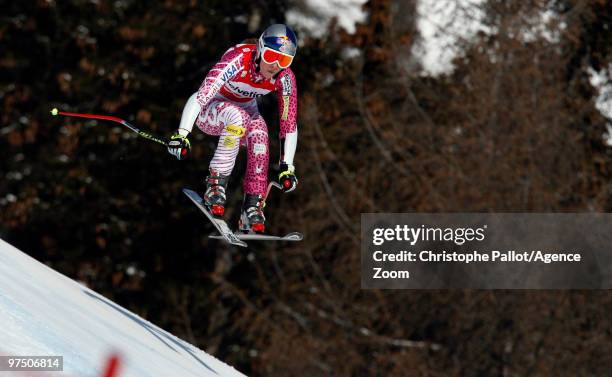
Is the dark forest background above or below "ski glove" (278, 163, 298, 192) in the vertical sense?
above

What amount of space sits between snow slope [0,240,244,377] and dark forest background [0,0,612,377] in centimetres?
1580

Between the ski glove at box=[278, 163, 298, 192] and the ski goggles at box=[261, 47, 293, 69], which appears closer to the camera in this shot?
the ski goggles at box=[261, 47, 293, 69]

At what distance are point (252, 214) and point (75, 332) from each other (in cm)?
138

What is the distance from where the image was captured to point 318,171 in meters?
30.3

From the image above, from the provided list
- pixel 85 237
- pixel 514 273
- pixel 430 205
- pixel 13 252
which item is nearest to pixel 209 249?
pixel 85 237

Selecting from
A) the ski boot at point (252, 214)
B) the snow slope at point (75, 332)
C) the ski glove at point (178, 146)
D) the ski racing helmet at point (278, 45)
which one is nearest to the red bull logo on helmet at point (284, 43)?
the ski racing helmet at point (278, 45)

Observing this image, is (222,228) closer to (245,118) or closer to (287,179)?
(287,179)

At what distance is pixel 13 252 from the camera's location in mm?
12391

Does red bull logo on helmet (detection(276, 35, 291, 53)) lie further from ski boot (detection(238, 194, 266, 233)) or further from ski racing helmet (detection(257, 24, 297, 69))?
ski boot (detection(238, 194, 266, 233))

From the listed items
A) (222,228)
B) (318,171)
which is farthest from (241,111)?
(318,171)

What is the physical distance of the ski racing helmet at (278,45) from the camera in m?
8.52

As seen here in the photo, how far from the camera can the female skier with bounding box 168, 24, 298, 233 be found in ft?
29.1

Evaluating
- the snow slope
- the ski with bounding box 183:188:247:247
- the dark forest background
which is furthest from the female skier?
the dark forest background

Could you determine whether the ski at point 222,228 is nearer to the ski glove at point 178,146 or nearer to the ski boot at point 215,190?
the ski boot at point 215,190
